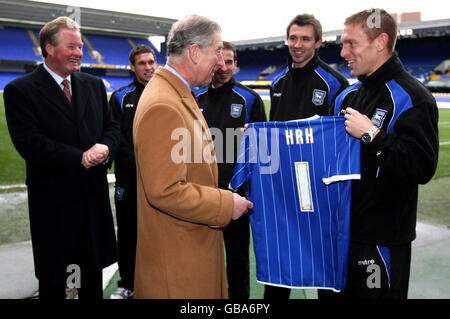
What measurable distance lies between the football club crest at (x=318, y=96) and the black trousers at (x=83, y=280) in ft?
6.36

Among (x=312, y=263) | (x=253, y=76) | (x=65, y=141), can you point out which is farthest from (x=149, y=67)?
(x=253, y=76)

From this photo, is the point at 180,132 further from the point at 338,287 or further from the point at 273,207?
the point at 338,287

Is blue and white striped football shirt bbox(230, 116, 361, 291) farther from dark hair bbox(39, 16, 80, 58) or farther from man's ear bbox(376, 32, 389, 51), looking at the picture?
dark hair bbox(39, 16, 80, 58)

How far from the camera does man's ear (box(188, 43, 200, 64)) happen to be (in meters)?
1.78

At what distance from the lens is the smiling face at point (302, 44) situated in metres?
3.21

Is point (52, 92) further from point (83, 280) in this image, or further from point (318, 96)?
point (318, 96)

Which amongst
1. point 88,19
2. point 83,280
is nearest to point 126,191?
point 83,280

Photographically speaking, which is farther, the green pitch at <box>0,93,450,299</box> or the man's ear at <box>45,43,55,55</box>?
the green pitch at <box>0,93,450,299</box>

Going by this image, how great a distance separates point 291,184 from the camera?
7.48 feet

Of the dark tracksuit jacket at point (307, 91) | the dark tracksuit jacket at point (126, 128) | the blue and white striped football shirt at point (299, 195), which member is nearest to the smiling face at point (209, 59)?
the blue and white striped football shirt at point (299, 195)

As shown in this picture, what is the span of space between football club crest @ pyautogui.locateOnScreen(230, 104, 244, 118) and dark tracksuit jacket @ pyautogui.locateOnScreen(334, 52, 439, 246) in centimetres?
133

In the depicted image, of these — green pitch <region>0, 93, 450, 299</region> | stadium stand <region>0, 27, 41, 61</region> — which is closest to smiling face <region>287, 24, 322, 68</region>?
green pitch <region>0, 93, 450, 299</region>

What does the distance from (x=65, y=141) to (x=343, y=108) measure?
174 cm

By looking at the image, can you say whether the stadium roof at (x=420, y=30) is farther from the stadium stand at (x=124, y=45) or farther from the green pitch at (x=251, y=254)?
the green pitch at (x=251, y=254)
